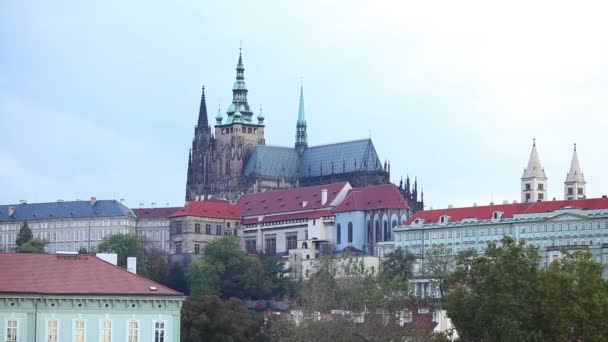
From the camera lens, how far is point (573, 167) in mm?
199375

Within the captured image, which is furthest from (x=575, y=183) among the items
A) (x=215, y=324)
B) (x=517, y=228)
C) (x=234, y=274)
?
(x=215, y=324)

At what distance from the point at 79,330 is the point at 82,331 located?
143 mm

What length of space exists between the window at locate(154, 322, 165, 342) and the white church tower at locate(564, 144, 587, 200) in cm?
11834

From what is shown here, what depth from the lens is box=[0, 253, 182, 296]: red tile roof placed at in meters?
81.5

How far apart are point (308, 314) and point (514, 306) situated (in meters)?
25.0

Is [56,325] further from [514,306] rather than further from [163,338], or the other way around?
[514,306]

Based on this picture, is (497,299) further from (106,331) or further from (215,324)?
(215,324)

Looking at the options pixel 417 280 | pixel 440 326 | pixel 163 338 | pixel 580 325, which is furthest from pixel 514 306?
pixel 417 280

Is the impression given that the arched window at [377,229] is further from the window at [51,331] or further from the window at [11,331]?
the window at [11,331]

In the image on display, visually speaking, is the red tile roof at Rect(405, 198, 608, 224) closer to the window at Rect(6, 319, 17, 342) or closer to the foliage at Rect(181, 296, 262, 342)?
the foliage at Rect(181, 296, 262, 342)

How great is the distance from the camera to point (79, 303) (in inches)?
3216

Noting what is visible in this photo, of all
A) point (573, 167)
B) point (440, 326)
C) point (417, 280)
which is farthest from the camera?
point (573, 167)

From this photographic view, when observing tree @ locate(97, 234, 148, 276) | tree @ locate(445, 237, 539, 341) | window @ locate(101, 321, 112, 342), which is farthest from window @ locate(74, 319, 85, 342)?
tree @ locate(97, 234, 148, 276)

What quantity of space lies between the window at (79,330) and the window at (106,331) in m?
0.90
